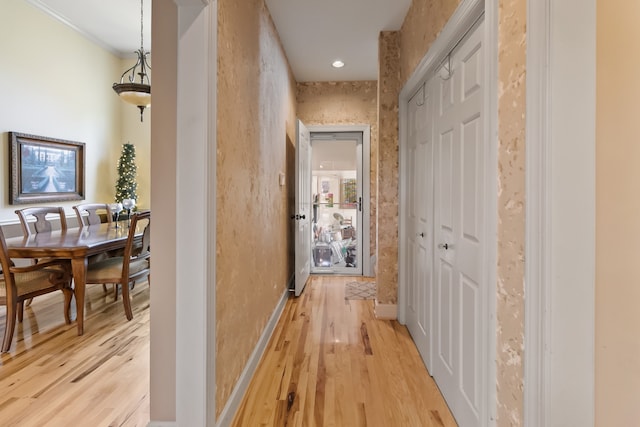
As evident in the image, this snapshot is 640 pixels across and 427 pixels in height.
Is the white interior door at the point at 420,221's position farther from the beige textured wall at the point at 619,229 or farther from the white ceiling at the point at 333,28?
the beige textured wall at the point at 619,229

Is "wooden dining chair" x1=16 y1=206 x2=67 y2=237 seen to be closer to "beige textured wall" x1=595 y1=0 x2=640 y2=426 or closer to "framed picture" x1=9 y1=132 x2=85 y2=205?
"framed picture" x1=9 y1=132 x2=85 y2=205

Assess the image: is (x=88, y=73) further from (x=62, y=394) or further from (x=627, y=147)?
(x=627, y=147)

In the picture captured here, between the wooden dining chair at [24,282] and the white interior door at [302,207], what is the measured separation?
2.17m

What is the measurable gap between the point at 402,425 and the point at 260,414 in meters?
0.73

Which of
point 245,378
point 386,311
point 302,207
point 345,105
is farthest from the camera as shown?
point 345,105

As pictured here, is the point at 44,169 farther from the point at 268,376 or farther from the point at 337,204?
the point at 268,376

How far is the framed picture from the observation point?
401cm

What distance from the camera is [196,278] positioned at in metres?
1.39

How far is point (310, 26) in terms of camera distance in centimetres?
312

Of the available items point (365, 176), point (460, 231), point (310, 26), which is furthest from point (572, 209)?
point (365, 176)

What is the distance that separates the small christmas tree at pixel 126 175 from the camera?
5484mm

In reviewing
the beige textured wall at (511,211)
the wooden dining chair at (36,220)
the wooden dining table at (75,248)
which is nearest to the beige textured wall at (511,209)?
the beige textured wall at (511,211)

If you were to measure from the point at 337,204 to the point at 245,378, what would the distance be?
3.37m

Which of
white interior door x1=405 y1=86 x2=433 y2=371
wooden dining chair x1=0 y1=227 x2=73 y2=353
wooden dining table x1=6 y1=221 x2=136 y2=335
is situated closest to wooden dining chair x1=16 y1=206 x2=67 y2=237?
wooden dining table x1=6 y1=221 x2=136 y2=335
